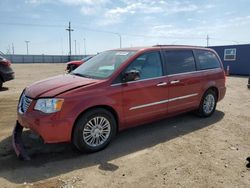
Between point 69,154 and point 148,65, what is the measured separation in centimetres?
230

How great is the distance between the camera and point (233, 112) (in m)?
7.62

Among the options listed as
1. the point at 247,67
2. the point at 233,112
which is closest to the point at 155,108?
the point at 233,112

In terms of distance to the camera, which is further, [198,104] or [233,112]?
[233,112]

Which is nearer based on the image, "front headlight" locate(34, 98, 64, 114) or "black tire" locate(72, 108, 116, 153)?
"front headlight" locate(34, 98, 64, 114)

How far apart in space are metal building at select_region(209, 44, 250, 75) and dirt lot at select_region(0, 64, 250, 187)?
15.6m

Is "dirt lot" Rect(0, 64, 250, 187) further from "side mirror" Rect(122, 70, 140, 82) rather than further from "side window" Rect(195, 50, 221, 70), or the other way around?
"side window" Rect(195, 50, 221, 70)

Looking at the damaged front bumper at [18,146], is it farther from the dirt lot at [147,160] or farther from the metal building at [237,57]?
the metal building at [237,57]

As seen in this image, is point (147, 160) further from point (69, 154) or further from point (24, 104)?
point (24, 104)

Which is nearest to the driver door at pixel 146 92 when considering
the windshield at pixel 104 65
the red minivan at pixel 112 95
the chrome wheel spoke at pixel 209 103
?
the red minivan at pixel 112 95

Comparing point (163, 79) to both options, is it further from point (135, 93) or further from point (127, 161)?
point (127, 161)

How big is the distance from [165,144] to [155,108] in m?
0.80

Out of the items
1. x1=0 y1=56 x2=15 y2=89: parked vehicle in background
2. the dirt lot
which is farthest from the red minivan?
x1=0 y1=56 x2=15 y2=89: parked vehicle in background

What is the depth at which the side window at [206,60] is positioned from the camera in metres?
6.77

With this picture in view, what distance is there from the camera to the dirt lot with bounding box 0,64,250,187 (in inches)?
149
